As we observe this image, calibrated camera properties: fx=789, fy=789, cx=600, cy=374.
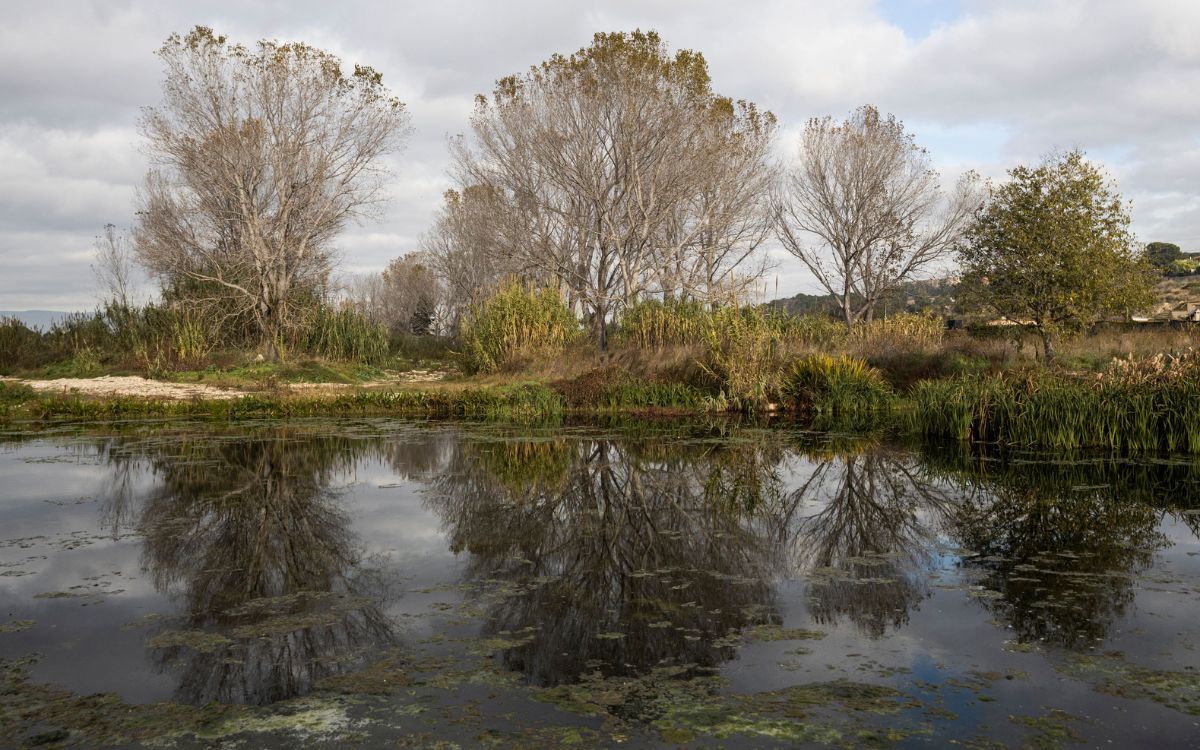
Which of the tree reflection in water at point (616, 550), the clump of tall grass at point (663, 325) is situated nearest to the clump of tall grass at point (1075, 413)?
the tree reflection in water at point (616, 550)

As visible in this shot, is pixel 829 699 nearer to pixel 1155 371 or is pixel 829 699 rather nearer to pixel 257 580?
pixel 257 580

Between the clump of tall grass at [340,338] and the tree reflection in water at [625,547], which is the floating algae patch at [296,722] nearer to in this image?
the tree reflection in water at [625,547]

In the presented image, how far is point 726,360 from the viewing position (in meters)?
16.4

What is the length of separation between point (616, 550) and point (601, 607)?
1.31 metres

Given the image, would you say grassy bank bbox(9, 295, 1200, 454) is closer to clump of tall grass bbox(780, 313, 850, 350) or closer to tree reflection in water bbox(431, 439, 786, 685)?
clump of tall grass bbox(780, 313, 850, 350)

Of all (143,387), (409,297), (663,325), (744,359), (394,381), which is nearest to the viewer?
(744,359)

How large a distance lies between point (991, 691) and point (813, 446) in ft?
26.3

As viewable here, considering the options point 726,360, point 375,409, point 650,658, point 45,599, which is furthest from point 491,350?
point 650,658

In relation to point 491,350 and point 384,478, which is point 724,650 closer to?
point 384,478

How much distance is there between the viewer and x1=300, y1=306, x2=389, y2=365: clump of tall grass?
76.9 ft

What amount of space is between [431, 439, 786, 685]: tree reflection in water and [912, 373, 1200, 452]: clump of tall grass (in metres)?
3.84

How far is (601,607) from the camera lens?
16.1ft

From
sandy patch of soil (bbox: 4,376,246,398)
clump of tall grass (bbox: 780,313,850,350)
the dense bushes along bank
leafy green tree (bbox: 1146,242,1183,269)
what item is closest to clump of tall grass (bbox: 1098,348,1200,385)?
the dense bushes along bank

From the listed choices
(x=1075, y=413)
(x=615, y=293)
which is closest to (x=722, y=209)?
(x=615, y=293)
